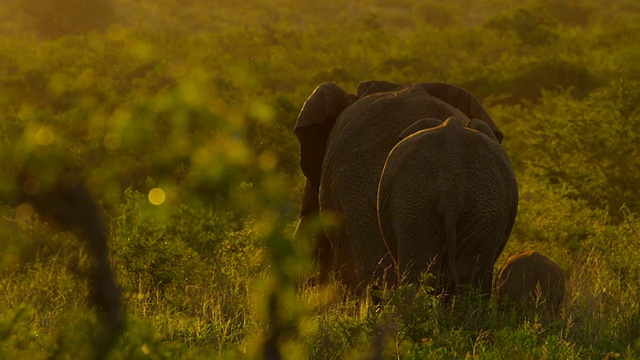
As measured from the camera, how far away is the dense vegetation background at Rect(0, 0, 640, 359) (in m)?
2.41

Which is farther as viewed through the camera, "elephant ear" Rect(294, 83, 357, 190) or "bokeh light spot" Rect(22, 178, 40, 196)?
"elephant ear" Rect(294, 83, 357, 190)

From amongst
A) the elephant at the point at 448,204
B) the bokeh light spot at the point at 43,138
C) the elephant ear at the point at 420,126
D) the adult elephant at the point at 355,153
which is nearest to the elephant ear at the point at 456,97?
the adult elephant at the point at 355,153

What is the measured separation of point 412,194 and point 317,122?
1.65 meters

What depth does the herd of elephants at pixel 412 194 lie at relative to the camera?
4602 mm

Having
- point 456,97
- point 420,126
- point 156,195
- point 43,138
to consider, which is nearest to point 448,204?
point 420,126

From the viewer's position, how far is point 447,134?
466 cm

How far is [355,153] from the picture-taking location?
216 inches

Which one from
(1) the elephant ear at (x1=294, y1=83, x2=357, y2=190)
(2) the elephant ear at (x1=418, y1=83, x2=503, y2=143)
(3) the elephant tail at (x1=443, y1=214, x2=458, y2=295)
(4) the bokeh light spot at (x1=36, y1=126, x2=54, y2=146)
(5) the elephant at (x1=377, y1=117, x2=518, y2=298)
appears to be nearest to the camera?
(4) the bokeh light spot at (x1=36, y1=126, x2=54, y2=146)

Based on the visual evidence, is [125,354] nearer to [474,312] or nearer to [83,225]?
[83,225]

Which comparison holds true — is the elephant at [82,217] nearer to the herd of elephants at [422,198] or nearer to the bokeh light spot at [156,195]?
the herd of elephants at [422,198]

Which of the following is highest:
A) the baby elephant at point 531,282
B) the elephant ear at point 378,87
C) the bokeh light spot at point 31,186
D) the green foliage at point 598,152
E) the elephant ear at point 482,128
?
the bokeh light spot at point 31,186

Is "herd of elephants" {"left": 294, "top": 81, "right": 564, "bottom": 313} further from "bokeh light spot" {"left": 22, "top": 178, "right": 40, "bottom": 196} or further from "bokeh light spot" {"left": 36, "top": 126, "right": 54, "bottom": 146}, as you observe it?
"bokeh light spot" {"left": 22, "top": 178, "right": 40, "bottom": 196}

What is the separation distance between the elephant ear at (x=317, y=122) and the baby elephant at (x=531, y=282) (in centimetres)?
159

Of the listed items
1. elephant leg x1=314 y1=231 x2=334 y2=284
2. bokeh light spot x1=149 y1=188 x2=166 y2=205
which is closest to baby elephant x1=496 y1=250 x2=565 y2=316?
elephant leg x1=314 y1=231 x2=334 y2=284
